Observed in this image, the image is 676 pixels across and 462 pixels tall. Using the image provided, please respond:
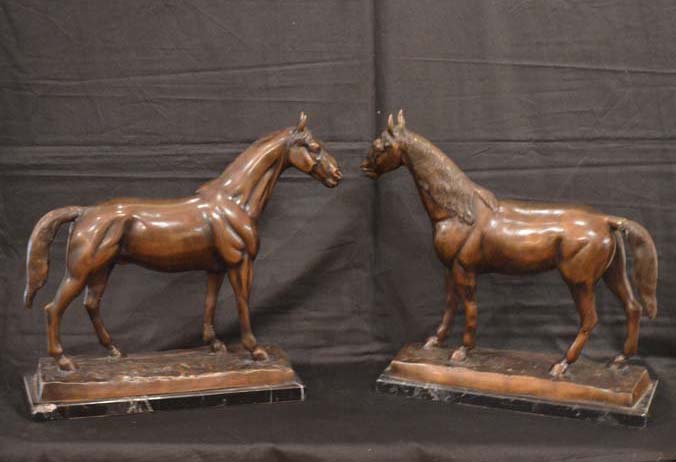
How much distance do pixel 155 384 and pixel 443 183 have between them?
635 millimetres

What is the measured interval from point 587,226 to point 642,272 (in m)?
0.15

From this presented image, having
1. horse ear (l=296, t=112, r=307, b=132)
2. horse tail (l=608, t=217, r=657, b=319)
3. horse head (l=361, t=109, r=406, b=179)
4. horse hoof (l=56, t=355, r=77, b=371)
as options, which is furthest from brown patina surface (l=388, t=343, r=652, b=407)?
horse hoof (l=56, t=355, r=77, b=371)

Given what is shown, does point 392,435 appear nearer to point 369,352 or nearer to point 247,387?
point 247,387

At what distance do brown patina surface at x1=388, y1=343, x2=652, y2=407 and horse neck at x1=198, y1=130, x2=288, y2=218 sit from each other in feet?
1.34

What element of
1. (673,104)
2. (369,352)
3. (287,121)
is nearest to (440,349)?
(369,352)

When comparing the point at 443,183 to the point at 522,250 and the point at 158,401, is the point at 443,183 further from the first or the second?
the point at 158,401

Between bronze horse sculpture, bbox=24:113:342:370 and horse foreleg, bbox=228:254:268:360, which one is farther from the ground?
bronze horse sculpture, bbox=24:113:342:370

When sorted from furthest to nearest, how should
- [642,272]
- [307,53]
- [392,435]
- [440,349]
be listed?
[307,53] → [440,349] → [642,272] → [392,435]

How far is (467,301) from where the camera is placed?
1.90 meters

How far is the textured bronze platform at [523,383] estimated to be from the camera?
5.82ft

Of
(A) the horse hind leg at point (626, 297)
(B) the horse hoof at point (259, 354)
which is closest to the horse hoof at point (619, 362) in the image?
(A) the horse hind leg at point (626, 297)

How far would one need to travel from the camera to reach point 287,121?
2.15m

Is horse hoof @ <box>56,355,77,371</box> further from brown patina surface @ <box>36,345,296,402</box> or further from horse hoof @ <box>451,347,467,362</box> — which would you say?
horse hoof @ <box>451,347,467,362</box>

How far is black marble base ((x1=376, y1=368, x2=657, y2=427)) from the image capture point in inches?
69.1
